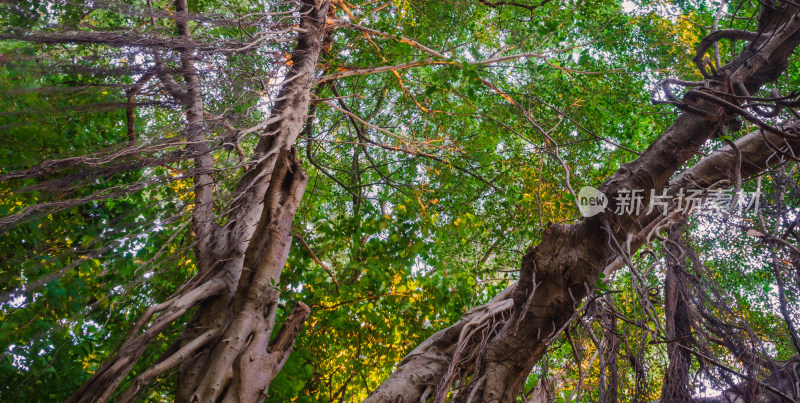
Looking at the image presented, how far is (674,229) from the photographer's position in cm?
233

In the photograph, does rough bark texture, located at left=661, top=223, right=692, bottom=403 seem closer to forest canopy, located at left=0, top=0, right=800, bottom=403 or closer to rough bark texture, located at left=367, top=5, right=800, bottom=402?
forest canopy, located at left=0, top=0, right=800, bottom=403

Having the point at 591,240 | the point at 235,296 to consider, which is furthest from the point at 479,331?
the point at 235,296

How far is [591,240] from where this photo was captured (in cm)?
216

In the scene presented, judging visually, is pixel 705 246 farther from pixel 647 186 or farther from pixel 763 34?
pixel 763 34

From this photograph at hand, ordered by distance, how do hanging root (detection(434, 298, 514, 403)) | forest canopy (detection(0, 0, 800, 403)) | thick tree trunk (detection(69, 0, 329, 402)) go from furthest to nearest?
1. thick tree trunk (detection(69, 0, 329, 402))
2. hanging root (detection(434, 298, 514, 403))
3. forest canopy (detection(0, 0, 800, 403))

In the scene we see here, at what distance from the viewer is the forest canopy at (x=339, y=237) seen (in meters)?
2.11

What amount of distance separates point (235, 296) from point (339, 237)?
135 centimetres

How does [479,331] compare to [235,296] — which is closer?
[479,331]

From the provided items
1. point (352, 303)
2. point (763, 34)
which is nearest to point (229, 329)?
point (352, 303)

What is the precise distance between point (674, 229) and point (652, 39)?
451 centimetres

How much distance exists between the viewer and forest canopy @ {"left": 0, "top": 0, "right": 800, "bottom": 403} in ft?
6.93

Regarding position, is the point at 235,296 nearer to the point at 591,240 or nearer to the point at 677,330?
the point at 591,240

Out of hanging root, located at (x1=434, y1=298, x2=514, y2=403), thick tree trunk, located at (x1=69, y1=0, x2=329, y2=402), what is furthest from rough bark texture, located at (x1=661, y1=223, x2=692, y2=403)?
thick tree trunk, located at (x1=69, y1=0, x2=329, y2=402)

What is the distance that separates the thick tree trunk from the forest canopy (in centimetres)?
2
